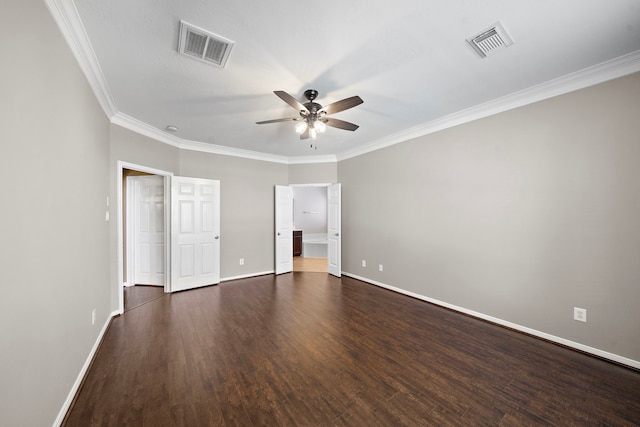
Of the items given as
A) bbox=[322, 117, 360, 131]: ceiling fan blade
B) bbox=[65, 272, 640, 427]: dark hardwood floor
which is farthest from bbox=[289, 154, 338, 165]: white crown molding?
bbox=[65, 272, 640, 427]: dark hardwood floor

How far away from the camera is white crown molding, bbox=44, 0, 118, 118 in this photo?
1.54 m

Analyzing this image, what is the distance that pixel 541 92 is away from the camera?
2617mm

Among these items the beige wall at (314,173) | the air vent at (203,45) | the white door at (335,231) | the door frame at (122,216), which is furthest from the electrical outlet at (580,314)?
the door frame at (122,216)

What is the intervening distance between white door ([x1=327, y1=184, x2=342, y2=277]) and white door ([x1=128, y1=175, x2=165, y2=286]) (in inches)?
130

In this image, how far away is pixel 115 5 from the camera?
1583 millimetres

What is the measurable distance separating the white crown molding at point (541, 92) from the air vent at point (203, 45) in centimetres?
291

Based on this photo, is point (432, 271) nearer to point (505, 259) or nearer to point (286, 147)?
point (505, 259)

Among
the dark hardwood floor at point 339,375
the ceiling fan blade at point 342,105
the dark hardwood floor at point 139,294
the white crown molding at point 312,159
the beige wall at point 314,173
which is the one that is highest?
the white crown molding at point 312,159

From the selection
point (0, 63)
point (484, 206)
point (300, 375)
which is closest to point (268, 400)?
point (300, 375)

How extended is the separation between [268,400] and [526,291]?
9.68 ft

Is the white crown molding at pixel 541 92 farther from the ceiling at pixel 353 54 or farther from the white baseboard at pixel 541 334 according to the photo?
the white baseboard at pixel 541 334

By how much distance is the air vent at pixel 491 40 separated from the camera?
183cm

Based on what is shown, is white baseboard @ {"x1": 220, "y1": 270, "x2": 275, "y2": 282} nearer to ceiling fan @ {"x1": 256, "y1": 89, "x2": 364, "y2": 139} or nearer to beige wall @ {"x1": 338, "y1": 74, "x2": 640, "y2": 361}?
beige wall @ {"x1": 338, "y1": 74, "x2": 640, "y2": 361}

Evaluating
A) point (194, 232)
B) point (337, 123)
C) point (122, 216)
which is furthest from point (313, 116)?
point (122, 216)
